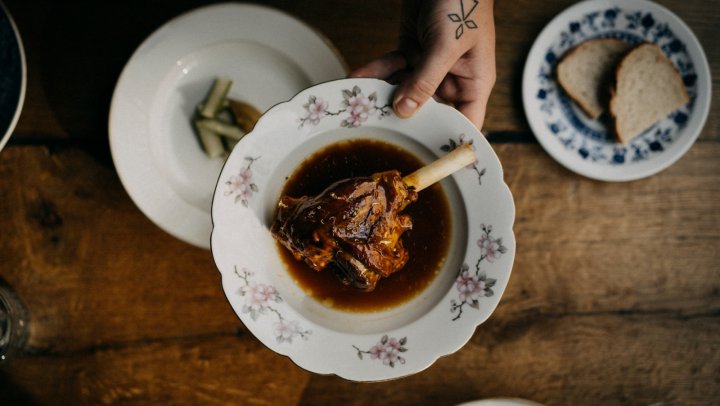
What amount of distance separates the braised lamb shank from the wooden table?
1.91 ft

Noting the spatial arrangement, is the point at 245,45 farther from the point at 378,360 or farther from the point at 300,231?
the point at 378,360

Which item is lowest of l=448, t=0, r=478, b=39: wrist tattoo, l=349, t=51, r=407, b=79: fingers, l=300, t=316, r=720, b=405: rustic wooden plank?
l=300, t=316, r=720, b=405: rustic wooden plank

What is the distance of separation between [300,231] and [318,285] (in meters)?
0.27

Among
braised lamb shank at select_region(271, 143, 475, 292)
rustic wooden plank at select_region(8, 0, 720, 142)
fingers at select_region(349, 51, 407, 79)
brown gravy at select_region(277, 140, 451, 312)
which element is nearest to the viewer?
braised lamb shank at select_region(271, 143, 475, 292)

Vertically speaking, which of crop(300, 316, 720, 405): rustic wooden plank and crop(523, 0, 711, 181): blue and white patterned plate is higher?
crop(523, 0, 711, 181): blue and white patterned plate

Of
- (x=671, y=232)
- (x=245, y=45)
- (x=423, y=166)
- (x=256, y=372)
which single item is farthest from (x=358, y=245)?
(x=671, y=232)

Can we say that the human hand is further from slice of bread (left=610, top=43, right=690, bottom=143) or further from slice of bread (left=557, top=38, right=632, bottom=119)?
slice of bread (left=610, top=43, right=690, bottom=143)

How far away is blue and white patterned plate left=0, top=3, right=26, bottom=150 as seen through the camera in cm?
174

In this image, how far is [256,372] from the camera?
2.02 meters

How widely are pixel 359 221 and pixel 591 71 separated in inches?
47.5

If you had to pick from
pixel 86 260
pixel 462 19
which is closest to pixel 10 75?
pixel 86 260

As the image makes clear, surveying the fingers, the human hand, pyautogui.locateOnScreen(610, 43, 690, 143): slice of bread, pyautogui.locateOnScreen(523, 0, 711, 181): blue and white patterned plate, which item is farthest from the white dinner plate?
pyautogui.locateOnScreen(610, 43, 690, 143): slice of bread

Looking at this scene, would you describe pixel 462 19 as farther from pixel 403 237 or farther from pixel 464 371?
pixel 464 371

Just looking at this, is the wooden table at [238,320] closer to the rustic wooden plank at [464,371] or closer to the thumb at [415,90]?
the rustic wooden plank at [464,371]
